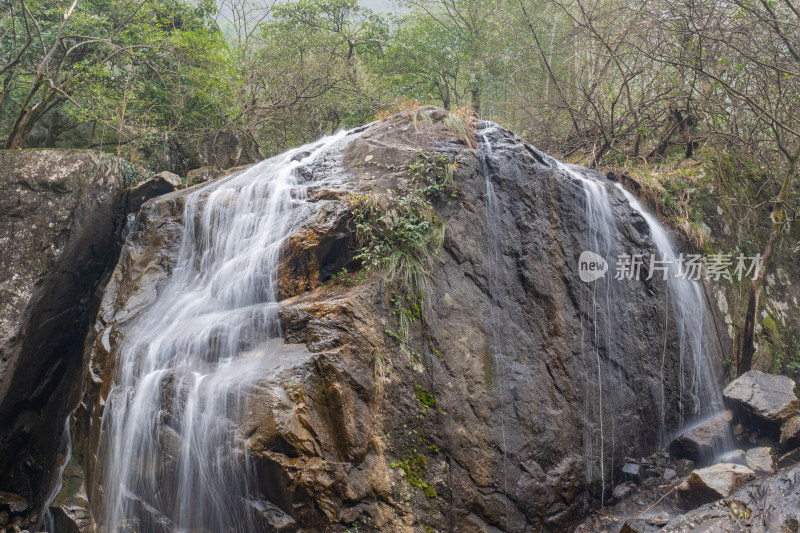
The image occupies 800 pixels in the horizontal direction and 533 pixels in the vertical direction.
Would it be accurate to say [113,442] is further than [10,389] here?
No

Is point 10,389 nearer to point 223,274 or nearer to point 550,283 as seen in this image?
point 223,274

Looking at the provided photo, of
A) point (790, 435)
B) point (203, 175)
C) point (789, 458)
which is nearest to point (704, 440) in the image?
point (789, 458)

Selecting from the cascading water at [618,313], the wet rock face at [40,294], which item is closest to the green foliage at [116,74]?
the wet rock face at [40,294]

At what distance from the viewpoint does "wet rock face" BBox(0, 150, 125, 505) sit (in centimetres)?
591

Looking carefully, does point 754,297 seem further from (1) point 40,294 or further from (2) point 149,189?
(1) point 40,294

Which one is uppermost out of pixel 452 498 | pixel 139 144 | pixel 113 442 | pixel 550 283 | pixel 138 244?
pixel 139 144

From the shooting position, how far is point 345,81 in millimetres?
12602

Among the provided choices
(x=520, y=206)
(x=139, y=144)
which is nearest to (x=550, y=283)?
(x=520, y=206)

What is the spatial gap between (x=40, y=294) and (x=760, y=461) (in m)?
8.48

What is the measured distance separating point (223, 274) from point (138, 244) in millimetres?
1616

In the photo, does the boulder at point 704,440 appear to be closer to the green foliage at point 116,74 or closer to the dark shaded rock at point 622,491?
the dark shaded rock at point 622,491

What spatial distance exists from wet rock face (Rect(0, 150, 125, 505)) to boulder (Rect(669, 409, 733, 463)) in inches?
292

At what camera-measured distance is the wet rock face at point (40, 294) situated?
591cm

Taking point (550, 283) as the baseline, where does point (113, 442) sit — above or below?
below
